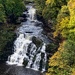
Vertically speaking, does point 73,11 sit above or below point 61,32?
above

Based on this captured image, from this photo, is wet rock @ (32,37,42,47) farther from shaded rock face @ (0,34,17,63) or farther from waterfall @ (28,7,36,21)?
waterfall @ (28,7,36,21)

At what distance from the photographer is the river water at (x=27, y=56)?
54156 millimetres

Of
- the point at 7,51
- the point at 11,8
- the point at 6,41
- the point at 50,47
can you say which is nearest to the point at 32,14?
the point at 11,8

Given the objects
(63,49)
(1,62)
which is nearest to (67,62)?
(63,49)

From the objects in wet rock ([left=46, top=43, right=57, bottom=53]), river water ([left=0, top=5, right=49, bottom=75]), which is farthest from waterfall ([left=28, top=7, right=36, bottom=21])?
wet rock ([left=46, top=43, right=57, bottom=53])

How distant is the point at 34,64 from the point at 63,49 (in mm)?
11087

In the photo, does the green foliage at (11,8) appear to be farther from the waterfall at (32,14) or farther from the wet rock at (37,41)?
the wet rock at (37,41)

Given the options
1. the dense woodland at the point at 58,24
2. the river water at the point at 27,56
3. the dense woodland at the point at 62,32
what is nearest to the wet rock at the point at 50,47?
the dense woodland at the point at 58,24

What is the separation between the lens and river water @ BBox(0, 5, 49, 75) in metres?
54.2

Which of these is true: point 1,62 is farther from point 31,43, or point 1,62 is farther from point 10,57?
point 31,43

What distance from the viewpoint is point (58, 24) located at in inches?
2226

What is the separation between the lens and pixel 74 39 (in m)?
48.8

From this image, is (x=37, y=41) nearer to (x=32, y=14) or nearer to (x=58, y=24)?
(x=58, y=24)

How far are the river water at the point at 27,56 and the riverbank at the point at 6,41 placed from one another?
0.84m
